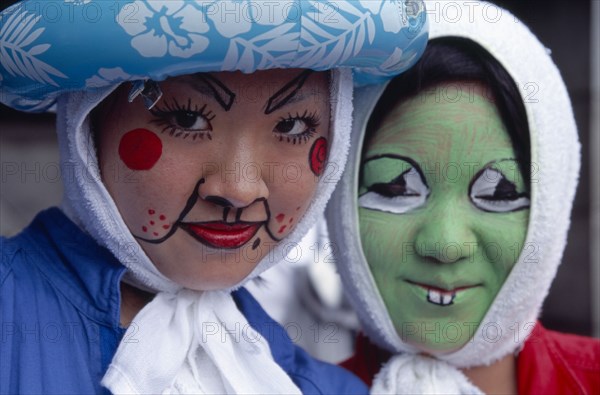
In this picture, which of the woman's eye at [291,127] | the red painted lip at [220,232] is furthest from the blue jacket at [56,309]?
the woman's eye at [291,127]

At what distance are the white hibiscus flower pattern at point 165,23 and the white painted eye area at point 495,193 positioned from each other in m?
0.68

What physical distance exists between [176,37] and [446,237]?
0.67 meters

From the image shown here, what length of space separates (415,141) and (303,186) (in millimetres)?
290

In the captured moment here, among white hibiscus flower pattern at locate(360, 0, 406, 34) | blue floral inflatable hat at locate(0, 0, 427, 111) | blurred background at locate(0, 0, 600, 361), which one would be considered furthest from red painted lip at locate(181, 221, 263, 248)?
blurred background at locate(0, 0, 600, 361)

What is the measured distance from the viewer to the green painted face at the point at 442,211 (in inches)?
65.2

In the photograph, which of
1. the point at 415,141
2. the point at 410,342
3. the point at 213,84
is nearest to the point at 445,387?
the point at 410,342

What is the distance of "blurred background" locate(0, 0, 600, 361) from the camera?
11.7 ft

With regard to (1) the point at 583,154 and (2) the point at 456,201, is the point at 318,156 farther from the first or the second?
(1) the point at 583,154

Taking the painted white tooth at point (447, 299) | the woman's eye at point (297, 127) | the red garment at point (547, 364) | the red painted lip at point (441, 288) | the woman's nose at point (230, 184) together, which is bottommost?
the red garment at point (547, 364)

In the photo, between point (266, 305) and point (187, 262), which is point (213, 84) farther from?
point (266, 305)

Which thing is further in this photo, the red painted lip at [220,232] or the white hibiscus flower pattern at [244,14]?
the red painted lip at [220,232]

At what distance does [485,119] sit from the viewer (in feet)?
5.47

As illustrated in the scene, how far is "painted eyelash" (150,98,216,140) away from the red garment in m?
0.74

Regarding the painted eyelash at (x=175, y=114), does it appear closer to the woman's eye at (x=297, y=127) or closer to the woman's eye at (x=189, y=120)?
the woman's eye at (x=189, y=120)
